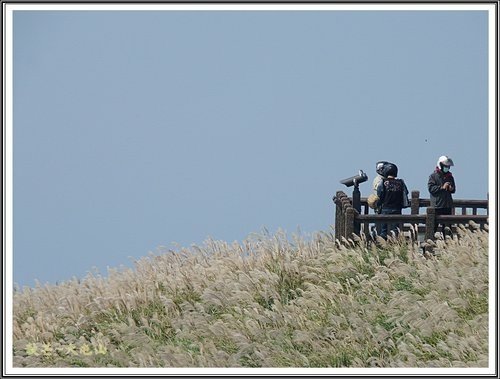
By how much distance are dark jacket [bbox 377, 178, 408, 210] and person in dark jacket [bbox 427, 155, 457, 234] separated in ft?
1.88

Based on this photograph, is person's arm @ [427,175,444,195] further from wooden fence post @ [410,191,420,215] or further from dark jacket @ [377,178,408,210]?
wooden fence post @ [410,191,420,215]

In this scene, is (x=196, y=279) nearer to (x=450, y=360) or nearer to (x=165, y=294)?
(x=165, y=294)

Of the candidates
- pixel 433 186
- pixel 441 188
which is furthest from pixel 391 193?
pixel 441 188

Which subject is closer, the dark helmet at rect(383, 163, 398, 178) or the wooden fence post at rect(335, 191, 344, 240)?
the dark helmet at rect(383, 163, 398, 178)

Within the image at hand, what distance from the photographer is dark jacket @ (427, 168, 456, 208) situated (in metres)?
19.5

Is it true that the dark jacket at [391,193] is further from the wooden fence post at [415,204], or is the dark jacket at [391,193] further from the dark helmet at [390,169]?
the wooden fence post at [415,204]

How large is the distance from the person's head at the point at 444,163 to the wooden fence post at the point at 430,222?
997 millimetres

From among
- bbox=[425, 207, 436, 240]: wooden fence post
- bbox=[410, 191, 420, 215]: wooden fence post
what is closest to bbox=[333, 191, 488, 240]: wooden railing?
bbox=[425, 207, 436, 240]: wooden fence post

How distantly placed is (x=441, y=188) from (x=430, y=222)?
1.03 metres

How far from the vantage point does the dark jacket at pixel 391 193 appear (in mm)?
19266

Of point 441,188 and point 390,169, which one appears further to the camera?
point 441,188

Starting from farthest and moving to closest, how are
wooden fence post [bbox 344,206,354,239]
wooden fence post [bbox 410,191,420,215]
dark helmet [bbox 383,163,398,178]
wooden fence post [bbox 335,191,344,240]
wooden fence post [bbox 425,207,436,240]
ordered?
wooden fence post [bbox 410,191,420,215] < wooden fence post [bbox 335,191,344,240] < dark helmet [bbox 383,163,398,178] < wooden fence post [bbox 425,207,436,240] < wooden fence post [bbox 344,206,354,239]

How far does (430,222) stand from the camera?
734 inches

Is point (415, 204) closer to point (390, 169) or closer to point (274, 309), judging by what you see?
point (390, 169)
